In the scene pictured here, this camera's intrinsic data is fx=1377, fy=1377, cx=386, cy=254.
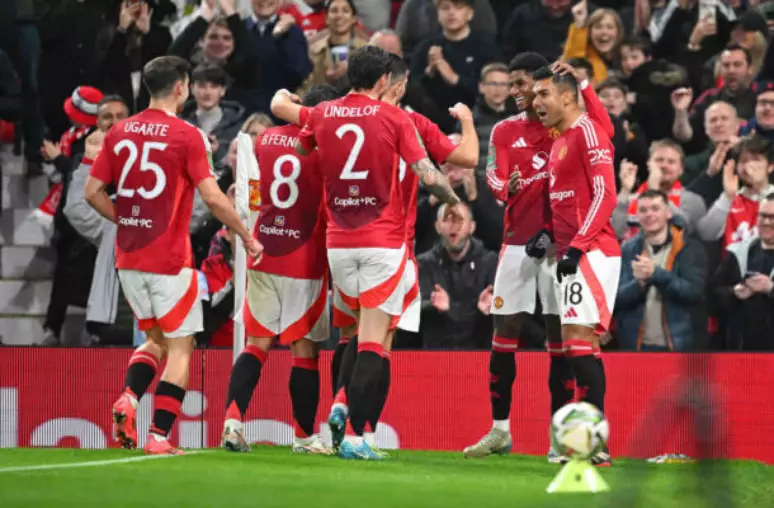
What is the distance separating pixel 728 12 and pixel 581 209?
6.06m

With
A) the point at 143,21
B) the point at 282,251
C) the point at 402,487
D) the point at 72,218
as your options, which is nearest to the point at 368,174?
the point at 282,251

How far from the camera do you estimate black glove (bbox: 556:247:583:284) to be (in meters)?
7.97

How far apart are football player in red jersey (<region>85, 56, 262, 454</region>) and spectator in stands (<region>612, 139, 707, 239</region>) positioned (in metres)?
4.65

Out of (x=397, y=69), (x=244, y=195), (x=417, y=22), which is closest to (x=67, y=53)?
(x=417, y=22)

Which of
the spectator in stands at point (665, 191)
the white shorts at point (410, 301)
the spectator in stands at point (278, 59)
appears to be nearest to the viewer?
the white shorts at point (410, 301)

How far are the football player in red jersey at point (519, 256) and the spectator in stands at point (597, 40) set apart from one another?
4530 millimetres

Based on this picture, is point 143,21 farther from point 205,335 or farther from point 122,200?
point 122,200

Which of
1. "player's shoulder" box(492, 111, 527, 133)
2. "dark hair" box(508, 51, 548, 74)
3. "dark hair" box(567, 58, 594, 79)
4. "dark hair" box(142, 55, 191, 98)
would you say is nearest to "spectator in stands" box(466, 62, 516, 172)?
"dark hair" box(567, 58, 594, 79)

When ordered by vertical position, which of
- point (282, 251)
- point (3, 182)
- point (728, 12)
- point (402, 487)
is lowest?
point (402, 487)

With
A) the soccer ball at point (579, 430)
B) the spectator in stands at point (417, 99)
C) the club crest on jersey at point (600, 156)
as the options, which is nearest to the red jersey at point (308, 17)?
the spectator in stands at point (417, 99)

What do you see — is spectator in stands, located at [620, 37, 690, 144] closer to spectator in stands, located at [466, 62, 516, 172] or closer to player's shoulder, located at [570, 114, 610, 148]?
spectator in stands, located at [466, 62, 516, 172]

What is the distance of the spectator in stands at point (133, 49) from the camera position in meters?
13.9

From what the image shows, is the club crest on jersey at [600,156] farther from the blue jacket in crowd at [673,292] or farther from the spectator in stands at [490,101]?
the spectator in stands at [490,101]

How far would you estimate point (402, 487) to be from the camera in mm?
6430
